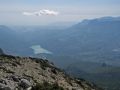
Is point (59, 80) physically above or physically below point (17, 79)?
below

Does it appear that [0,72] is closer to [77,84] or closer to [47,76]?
[47,76]

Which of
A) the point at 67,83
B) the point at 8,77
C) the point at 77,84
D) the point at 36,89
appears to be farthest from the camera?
the point at 77,84

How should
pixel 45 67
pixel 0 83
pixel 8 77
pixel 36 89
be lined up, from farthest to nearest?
pixel 45 67 < pixel 8 77 < pixel 36 89 < pixel 0 83

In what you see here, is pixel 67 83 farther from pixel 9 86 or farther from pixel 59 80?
pixel 9 86

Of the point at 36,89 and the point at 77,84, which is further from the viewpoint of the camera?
the point at 77,84

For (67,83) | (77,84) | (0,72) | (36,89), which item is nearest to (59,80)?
(67,83)

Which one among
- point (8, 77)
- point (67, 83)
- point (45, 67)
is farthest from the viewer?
point (45, 67)

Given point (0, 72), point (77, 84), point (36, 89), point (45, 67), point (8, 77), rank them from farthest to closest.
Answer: point (45, 67) → point (77, 84) → point (0, 72) → point (8, 77) → point (36, 89)

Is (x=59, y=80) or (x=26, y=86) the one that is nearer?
(x=26, y=86)


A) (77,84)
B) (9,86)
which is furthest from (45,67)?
(9,86)
